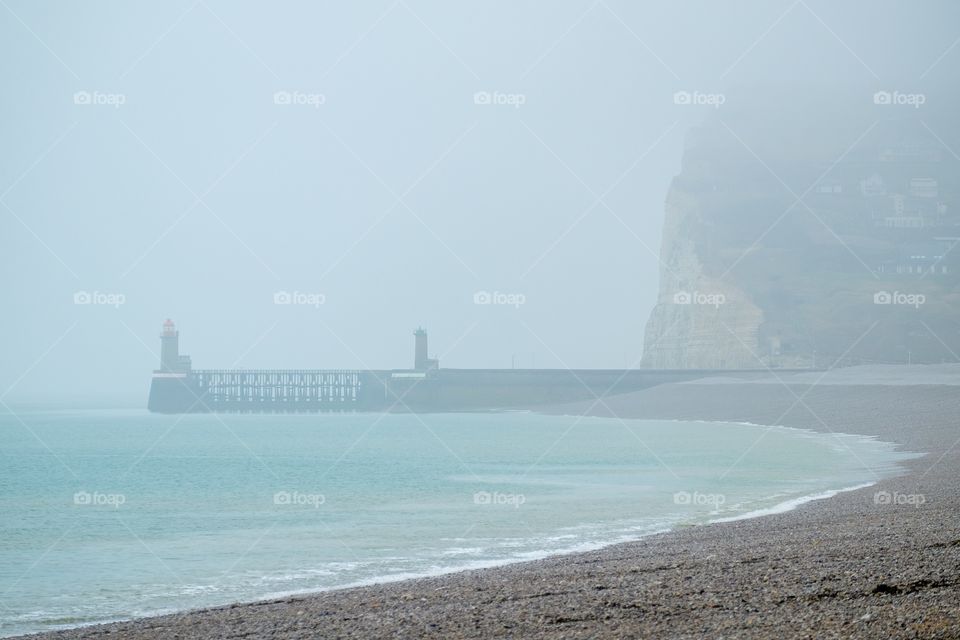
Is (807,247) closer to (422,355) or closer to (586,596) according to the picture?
(422,355)

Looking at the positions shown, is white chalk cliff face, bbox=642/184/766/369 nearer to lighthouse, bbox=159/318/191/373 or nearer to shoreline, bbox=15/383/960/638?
lighthouse, bbox=159/318/191/373

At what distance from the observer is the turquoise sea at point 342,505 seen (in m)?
15.6

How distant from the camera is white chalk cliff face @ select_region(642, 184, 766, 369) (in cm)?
10444

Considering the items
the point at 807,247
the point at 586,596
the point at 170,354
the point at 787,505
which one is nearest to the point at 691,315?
the point at 807,247

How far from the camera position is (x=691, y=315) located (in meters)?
111

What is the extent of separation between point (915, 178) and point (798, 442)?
99.9 metres

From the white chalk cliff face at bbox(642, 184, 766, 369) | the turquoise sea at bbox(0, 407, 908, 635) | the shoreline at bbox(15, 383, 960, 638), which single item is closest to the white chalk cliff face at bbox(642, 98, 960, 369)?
the white chalk cliff face at bbox(642, 184, 766, 369)

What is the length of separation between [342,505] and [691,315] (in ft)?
288

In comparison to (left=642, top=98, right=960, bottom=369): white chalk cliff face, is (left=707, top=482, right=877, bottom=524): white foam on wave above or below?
below

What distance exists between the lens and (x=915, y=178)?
13475 cm

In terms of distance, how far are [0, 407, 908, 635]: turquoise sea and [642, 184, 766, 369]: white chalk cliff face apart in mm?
47419

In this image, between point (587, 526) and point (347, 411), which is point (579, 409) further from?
point (587, 526)

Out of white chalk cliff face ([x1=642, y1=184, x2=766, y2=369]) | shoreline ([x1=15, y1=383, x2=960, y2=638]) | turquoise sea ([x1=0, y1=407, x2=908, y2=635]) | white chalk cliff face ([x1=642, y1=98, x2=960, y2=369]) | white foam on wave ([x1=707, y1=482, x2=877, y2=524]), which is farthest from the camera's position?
white chalk cliff face ([x1=642, y1=184, x2=766, y2=369])

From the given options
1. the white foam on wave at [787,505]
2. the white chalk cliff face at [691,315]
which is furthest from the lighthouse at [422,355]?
the white foam on wave at [787,505]
